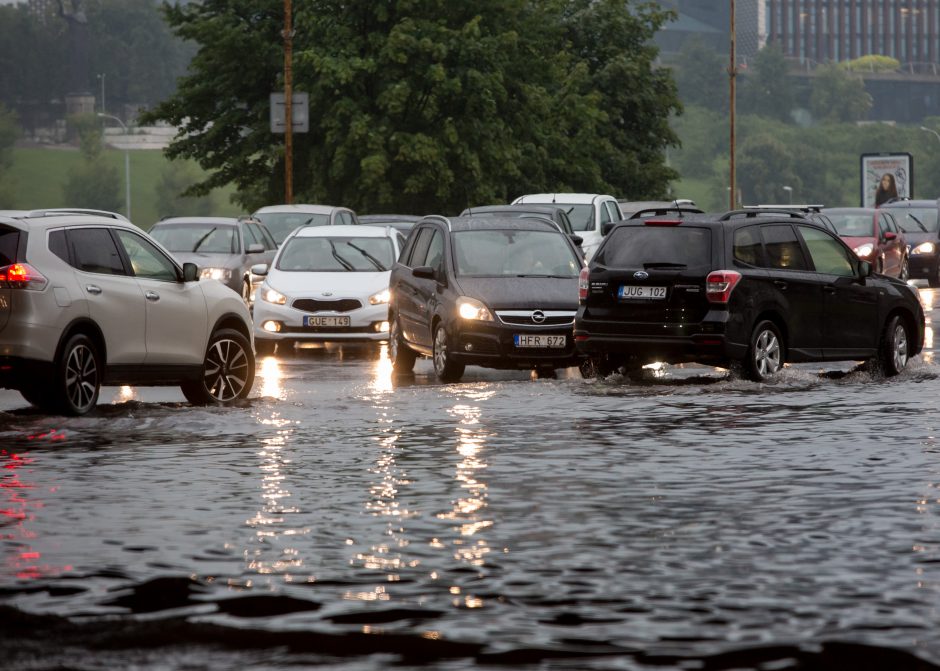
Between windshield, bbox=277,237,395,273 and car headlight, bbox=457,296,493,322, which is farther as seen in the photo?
windshield, bbox=277,237,395,273

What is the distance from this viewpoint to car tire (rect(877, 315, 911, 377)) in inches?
793

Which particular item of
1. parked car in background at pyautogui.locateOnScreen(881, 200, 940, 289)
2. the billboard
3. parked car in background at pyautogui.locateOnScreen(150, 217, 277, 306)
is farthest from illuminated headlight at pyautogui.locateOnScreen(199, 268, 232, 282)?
the billboard

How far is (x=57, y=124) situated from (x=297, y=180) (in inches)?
5455

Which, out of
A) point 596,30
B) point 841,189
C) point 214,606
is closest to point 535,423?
point 214,606

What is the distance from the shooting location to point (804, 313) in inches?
747

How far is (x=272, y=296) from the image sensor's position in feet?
82.1

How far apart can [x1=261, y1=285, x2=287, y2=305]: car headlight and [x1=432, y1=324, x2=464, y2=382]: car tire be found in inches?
200

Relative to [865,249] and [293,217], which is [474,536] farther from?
[293,217]

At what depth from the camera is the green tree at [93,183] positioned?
165 meters

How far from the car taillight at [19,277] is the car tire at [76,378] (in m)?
0.52

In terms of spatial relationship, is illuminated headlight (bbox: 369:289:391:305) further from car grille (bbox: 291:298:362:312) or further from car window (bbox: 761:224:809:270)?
car window (bbox: 761:224:809:270)

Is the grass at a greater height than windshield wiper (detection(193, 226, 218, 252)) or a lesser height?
greater

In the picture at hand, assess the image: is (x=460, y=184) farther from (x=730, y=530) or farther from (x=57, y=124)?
(x=57, y=124)

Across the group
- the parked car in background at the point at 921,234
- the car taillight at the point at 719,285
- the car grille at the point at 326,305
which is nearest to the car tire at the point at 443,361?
the car taillight at the point at 719,285
